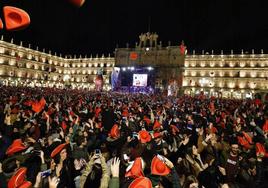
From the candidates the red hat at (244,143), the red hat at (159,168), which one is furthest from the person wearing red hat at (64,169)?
the red hat at (244,143)

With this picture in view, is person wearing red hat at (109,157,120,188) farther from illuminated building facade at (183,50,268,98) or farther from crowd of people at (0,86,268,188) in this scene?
illuminated building facade at (183,50,268,98)

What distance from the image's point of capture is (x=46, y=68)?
9825 centimetres

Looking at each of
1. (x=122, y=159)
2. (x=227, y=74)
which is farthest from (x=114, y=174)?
(x=227, y=74)

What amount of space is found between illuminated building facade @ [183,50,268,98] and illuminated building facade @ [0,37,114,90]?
103ft

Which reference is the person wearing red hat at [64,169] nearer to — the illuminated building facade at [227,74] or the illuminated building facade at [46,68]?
the illuminated building facade at [46,68]

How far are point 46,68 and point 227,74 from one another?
70.1 m

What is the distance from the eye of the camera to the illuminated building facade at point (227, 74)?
77.4m

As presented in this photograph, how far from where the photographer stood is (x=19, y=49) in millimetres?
84875

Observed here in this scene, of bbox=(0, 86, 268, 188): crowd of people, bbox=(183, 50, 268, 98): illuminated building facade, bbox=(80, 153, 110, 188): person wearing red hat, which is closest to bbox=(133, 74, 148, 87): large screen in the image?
bbox=(183, 50, 268, 98): illuminated building facade

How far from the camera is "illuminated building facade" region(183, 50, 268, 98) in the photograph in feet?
254

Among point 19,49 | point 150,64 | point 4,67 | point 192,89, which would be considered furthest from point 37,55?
point 192,89

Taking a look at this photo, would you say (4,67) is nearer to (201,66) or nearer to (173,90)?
(173,90)

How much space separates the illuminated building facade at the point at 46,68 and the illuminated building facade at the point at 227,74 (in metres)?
31.3

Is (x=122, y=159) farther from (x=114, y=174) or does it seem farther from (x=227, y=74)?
(x=227, y=74)
